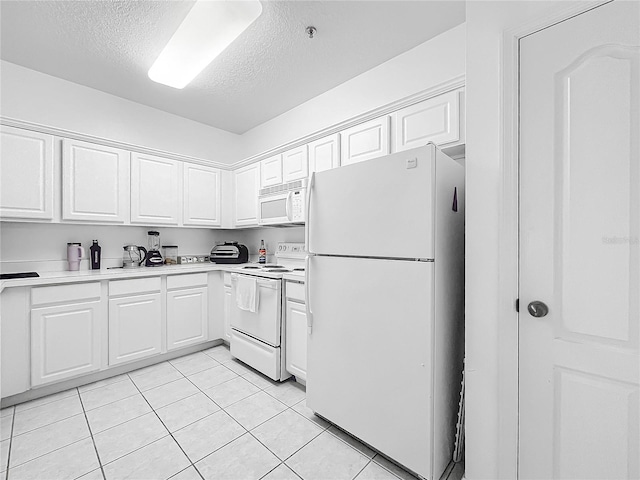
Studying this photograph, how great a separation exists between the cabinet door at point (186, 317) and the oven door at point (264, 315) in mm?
528

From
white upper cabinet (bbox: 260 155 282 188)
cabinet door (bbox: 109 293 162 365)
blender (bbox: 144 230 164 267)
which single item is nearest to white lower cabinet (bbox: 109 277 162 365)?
cabinet door (bbox: 109 293 162 365)

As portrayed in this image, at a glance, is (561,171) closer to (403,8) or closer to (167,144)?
(403,8)

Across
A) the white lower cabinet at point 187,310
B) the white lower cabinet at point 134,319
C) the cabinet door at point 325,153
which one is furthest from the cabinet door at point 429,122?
the white lower cabinet at point 134,319

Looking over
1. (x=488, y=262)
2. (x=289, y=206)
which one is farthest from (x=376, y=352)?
(x=289, y=206)

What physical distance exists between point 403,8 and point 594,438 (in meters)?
2.38

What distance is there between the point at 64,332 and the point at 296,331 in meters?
1.77

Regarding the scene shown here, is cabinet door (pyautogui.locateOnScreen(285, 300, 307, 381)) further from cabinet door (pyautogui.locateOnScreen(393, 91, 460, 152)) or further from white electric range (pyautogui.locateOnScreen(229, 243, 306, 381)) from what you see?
cabinet door (pyautogui.locateOnScreen(393, 91, 460, 152))

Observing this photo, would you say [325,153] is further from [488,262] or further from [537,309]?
[537,309]

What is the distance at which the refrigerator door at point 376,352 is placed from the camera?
1.38 metres

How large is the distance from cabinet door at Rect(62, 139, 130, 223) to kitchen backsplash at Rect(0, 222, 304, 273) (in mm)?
333

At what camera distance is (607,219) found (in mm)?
1098

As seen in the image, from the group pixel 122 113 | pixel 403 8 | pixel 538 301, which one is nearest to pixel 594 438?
pixel 538 301

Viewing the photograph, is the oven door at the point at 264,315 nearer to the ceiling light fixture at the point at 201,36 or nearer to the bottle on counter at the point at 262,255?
the bottle on counter at the point at 262,255

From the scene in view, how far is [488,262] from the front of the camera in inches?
52.1
